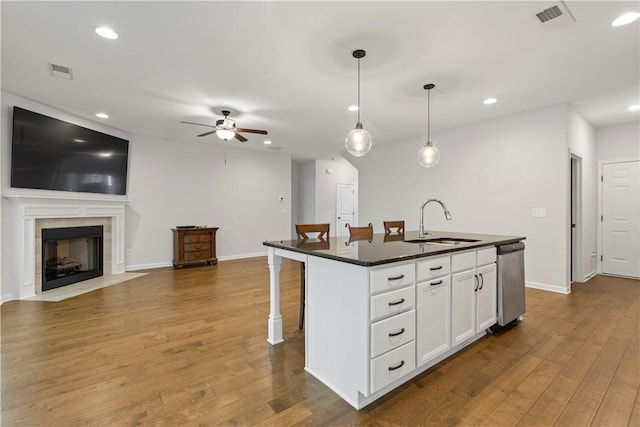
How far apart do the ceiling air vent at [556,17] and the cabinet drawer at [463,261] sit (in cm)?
186

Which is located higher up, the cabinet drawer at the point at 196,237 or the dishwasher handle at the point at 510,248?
the dishwasher handle at the point at 510,248

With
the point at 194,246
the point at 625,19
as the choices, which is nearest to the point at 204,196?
the point at 194,246

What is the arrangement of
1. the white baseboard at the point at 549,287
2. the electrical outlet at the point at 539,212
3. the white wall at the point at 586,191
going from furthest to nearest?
the white wall at the point at 586,191 < the electrical outlet at the point at 539,212 < the white baseboard at the point at 549,287

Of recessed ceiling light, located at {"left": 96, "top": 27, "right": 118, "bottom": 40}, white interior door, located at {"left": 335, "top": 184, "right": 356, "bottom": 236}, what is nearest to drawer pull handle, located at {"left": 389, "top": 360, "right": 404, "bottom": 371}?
recessed ceiling light, located at {"left": 96, "top": 27, "right": 118, "bottom": 40}

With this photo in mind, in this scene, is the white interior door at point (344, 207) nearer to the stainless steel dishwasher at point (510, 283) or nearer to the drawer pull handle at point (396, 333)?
the stainless steel dishwasher at point (510, 283)

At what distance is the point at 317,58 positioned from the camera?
2840 mm

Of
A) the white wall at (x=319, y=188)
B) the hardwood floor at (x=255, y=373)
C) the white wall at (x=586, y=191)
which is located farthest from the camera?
the white wall at (x=319, y=188)

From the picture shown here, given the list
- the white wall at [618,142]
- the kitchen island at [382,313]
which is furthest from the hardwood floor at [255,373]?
the white wall at [618,142]

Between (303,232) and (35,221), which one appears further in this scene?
(35,221)

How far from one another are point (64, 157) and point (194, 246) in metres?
2.53

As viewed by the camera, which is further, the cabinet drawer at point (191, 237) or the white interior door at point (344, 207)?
the white interior door at point (344, 207)

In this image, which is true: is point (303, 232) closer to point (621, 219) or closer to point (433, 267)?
point (433, 267)

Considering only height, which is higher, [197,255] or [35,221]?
[35,221]

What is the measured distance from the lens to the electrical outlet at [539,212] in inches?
168
